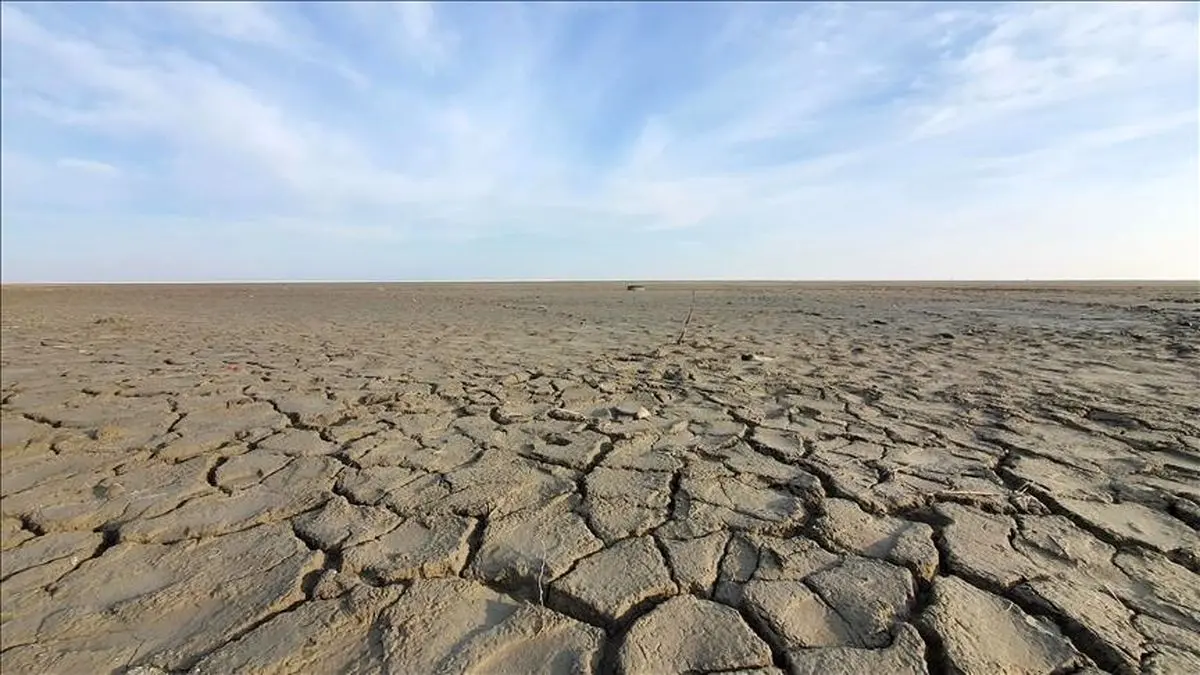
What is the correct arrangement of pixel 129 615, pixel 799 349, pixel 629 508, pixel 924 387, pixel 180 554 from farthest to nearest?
pixel 799 349 < pixel 924 387 < pixel 629 508 < pixel 180 554 < pixel 129 615

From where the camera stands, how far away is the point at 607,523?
1.76 m

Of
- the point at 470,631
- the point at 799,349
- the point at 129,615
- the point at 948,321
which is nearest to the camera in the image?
the point at 470,631

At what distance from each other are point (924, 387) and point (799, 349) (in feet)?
5.39

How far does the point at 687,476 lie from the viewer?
6.89ft

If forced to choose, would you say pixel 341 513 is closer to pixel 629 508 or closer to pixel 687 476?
pixel 629 508

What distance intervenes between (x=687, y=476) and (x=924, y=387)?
2.06m

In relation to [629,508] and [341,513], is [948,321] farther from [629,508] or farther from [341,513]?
[341,513]

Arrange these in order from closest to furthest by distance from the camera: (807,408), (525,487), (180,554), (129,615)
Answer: (129,615) → (180,554) → (525,487) → (807,408)

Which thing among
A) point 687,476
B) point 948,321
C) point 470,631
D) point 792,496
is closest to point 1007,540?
point 792,496

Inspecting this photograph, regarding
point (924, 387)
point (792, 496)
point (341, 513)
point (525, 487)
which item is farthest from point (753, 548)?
point (924, 387)

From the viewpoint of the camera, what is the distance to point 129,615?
4.69 ft

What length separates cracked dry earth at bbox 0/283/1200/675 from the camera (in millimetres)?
1259

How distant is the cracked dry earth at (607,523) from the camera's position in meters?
1.26

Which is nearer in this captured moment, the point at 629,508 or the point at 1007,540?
the point at 1007,540
